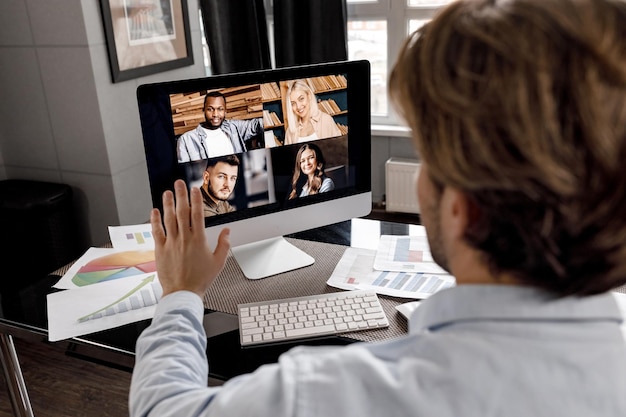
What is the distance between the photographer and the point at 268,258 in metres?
1.45

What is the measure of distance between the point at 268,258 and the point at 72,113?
1546 mm

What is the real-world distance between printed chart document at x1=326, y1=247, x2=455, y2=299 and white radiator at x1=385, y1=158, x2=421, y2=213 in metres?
2.05

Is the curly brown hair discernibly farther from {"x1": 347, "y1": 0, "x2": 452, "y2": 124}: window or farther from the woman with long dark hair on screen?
{"x1": 347, "y1": 0, "x2": 452, "y2": 124}: window

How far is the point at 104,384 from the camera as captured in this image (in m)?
2.19

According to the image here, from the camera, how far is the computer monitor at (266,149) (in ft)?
4.10

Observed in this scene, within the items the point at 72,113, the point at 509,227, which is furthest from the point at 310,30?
the point at 509,227

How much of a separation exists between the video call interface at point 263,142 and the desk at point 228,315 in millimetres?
162

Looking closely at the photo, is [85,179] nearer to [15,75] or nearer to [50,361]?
[15,75]

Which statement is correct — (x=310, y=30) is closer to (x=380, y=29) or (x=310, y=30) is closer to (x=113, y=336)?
(x=380, y=29)

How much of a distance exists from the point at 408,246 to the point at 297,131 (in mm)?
424

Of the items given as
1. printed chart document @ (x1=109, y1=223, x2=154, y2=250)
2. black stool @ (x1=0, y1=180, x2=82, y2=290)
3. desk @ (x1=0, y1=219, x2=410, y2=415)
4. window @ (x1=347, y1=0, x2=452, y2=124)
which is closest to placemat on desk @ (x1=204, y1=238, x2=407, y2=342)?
desk @ (x1=0, y1=219, x2=410, y2=415)

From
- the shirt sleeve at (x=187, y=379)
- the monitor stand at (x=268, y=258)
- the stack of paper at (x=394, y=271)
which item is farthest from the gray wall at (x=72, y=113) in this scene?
the shirt sleeve at (x=187, y=379)

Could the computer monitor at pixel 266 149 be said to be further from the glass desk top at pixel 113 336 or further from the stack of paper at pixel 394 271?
the glass desk top at pixel 113 336

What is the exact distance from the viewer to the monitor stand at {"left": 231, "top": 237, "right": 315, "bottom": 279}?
1393 millimetres
